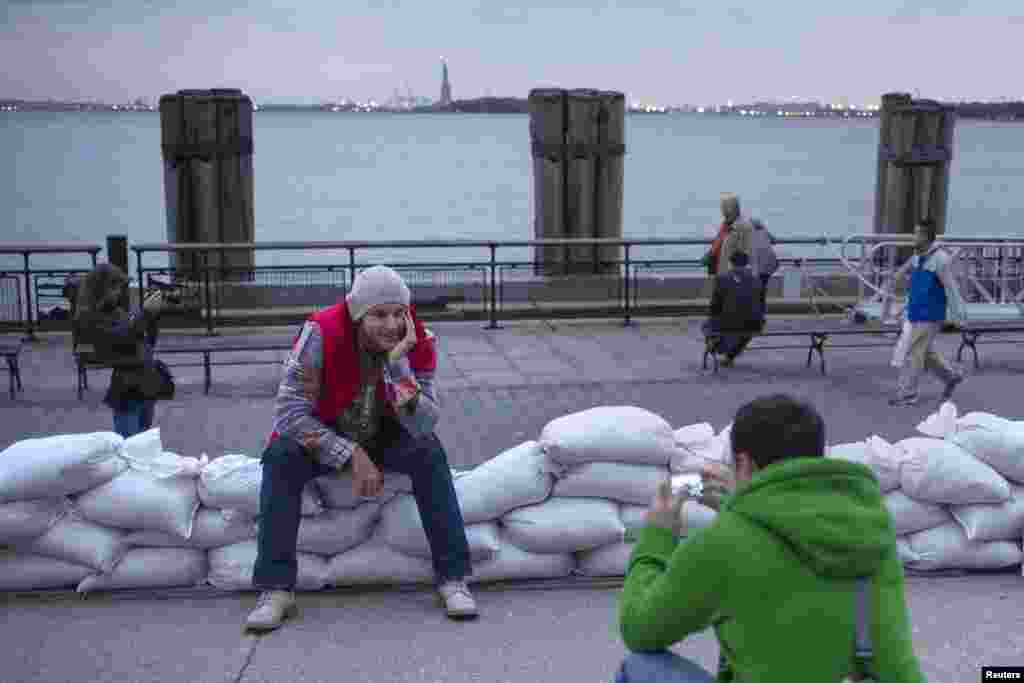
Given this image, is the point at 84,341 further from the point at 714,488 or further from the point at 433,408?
the point at 714,488

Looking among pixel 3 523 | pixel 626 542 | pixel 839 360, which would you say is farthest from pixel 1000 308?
pixel 3 523

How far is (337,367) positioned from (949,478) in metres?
2.46

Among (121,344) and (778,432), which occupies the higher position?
(778,432)

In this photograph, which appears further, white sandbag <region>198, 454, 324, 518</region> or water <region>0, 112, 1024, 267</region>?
water <region>0, 112, 1024, 267</region>

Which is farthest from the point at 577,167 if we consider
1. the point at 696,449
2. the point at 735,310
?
the point at 696,449

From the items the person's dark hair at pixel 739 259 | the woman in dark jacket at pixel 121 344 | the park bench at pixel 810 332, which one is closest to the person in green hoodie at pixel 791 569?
the woman in dark jacket at pixel 121 344

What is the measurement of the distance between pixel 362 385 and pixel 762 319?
6.33 metres

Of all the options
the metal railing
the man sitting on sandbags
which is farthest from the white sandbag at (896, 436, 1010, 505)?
the metal railing

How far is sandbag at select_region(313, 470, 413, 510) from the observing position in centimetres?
506

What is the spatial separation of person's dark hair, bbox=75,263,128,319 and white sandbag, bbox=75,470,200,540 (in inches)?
99.1

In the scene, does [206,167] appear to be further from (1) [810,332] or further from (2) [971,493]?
(2) [971,493]

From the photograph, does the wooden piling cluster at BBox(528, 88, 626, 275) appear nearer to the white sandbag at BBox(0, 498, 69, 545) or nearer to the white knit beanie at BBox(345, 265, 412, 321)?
the white knit beanie at BBox(345, 265, 412, 321)

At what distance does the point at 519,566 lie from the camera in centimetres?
522

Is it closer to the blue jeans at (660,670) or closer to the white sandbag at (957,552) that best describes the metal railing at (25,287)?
the white sandbag at (957,552)
